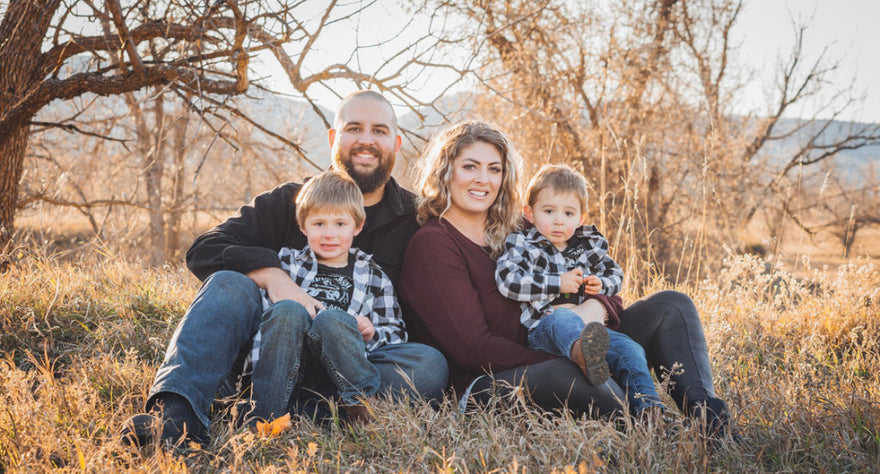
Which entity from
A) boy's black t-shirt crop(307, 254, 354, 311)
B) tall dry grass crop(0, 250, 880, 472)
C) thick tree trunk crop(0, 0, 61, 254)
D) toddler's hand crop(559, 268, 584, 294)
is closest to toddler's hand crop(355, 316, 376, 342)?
boy's black t-shirt crop(307, 254, 354, 311)

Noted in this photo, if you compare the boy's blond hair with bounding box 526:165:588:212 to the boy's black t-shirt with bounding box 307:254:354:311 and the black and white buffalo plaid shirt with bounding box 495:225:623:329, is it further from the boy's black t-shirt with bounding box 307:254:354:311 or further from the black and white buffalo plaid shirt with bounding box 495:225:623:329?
the boy's black t-shirt with bounding box 307:254:354:311

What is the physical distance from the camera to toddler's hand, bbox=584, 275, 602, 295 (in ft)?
8.25

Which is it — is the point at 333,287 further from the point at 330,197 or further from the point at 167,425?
the point at 167,425

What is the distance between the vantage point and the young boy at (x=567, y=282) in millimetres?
2131

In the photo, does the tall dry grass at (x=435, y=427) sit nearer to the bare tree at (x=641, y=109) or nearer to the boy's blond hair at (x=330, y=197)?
the boy's blond hair at (x=330, y=197)

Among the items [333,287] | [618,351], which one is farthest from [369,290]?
[618,351]

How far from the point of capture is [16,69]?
4090 mm

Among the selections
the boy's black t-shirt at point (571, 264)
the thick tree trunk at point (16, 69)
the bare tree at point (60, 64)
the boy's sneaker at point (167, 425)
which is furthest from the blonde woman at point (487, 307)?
the thick tree trunk at point (16, 69)

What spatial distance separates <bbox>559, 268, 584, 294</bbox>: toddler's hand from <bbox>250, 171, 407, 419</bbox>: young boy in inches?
29.8

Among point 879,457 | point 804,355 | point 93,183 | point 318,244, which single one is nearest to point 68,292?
point 318,244

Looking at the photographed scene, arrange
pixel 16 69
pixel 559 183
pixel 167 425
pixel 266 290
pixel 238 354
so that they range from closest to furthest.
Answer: pixel 167 425
pixel 238 354
pixel 266 290
pixel 559 183
pixel 16 69

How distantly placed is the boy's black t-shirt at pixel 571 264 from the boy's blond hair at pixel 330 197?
1.00 metres

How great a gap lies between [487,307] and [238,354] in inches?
42.1

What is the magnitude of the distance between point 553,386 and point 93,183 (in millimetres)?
8537
